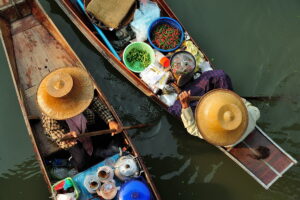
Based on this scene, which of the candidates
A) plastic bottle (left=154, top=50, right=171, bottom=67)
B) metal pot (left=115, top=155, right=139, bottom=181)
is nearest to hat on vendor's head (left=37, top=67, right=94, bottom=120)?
metal pot (left=115, top=155, right=139, bottom=181)

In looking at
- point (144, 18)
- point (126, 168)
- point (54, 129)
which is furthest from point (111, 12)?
point (126, 168)

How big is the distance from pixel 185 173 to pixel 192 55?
6.99 ft

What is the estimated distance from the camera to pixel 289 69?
6.17 m

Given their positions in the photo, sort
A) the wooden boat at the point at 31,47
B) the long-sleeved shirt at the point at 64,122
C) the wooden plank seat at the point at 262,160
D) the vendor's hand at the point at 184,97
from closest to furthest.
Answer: the long-sleeved shirt at the point at 64,122 < the vendor's hand at the point at 184,97 < the wooden plank seat at the point at 262,160 < the wooden boat at the point at 31,47

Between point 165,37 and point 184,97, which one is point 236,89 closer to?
point 165,37

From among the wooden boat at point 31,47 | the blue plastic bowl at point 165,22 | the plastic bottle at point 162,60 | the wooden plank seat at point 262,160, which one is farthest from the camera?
the blue plastic bowl at point 165,22

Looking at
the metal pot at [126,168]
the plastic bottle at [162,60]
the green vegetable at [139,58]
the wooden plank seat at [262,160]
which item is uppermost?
the green vegetable at [139,58]

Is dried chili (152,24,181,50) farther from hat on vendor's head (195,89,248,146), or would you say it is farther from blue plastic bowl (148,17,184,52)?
hat on vendor's head (195,89,248,146)

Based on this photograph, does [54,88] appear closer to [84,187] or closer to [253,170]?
[84,187]

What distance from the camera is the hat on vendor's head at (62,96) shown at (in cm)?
392

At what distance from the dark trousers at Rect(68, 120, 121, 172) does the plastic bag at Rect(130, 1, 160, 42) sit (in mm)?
1811

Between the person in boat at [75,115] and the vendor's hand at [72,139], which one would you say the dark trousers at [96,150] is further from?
the vendor's hand at [72,139]

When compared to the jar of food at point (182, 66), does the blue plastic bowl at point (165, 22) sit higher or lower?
higher

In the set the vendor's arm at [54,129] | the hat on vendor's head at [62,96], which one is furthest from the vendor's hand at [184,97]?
the vendor's arm at [54,129]
